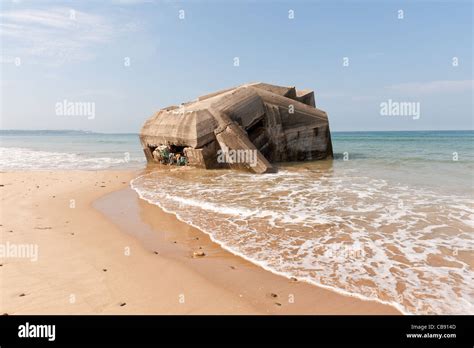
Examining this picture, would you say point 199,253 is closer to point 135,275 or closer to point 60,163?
point 135,275

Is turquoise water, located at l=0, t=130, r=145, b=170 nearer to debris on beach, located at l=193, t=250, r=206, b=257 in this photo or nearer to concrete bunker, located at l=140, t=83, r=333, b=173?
concrete bunker, located at l=140, t=83, r=333, b=173

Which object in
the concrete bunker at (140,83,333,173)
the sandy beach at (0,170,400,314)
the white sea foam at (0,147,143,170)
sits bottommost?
the sandy beach at (0,170,400,314)

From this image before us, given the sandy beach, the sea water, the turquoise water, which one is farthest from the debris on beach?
the turquoise water

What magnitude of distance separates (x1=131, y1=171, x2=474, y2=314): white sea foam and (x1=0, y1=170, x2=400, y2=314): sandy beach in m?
0.29

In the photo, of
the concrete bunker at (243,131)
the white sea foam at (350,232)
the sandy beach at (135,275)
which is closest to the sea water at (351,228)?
the white sea foam at (350,232)

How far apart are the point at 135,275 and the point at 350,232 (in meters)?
3.01

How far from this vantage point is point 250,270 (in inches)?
141

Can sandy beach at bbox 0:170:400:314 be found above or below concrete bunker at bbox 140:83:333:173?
below

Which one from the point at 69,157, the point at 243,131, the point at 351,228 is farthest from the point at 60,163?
the point at 351,228

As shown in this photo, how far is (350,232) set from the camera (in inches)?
187

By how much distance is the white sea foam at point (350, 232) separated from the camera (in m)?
3.20

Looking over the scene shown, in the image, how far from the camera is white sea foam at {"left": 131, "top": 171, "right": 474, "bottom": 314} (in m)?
3.20

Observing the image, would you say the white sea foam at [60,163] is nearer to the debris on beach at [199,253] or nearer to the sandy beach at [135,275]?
the sandy beach at [135,275]
